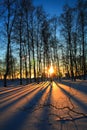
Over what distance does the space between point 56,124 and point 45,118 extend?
564 millimetres

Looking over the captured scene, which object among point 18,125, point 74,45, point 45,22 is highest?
point 45,22

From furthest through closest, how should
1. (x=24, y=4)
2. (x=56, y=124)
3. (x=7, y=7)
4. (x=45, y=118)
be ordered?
(x=24, y=4)
(x=7, y=7)
(x=45, y=118)
(x=56, y=124)

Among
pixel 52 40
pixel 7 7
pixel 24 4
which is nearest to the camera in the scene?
pixel 7 7

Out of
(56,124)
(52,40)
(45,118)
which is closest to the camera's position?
(56,124)

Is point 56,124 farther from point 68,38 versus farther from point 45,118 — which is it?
point 68,38

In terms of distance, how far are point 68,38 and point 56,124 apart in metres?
26.2

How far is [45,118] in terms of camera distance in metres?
4.41

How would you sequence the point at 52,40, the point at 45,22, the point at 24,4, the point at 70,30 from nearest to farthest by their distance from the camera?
the point at 24,4 < the point at 70,30 < the point at 45,22 < the point at 52,40

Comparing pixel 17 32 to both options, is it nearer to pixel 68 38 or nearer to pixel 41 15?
pixel 41 15

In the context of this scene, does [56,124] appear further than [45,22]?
No

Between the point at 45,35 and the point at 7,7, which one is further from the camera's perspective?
the point at 45,35

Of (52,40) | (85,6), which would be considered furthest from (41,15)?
(52,40)

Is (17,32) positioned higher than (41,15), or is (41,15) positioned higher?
(41,15)

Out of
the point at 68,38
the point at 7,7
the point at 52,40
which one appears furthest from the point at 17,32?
the point at 52,40
